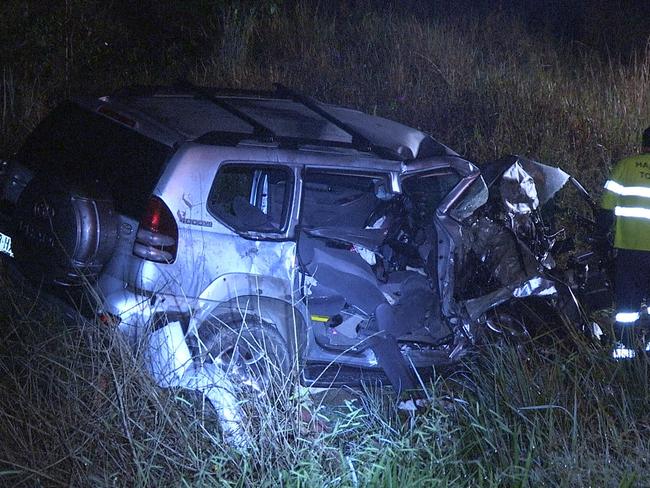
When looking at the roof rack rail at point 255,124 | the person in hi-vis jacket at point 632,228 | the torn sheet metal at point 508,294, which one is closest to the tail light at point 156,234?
the roof rack rail at point 255,124

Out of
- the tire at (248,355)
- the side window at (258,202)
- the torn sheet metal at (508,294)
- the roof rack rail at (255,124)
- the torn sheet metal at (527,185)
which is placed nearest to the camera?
the tire at (248,355)

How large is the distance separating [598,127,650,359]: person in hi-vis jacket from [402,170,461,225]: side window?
1285mm

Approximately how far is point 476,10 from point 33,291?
1324 centimetres

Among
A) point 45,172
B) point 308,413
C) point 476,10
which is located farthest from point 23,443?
point 476,10

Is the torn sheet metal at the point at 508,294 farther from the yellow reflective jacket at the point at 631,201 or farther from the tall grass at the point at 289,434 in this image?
the tall grass at the point at 289,434

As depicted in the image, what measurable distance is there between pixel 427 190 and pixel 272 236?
150 centimetres

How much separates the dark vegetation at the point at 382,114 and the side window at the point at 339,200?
132cm

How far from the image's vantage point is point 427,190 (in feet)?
20.9

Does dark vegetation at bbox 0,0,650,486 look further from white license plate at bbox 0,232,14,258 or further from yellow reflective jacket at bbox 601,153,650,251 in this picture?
yellow reflective jacket at bbox 601,153,650,251

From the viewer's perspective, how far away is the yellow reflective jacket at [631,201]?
666cm

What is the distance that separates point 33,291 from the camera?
17.1ft

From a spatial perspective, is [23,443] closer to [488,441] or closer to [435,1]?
[488,441]

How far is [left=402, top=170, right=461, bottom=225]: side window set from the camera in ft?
20.2

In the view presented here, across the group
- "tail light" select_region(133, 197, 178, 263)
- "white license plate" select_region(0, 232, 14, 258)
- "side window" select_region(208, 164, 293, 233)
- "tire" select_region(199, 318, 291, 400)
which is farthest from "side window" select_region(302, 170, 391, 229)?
"white license plate" select_region(0, 232, 14, 258)
